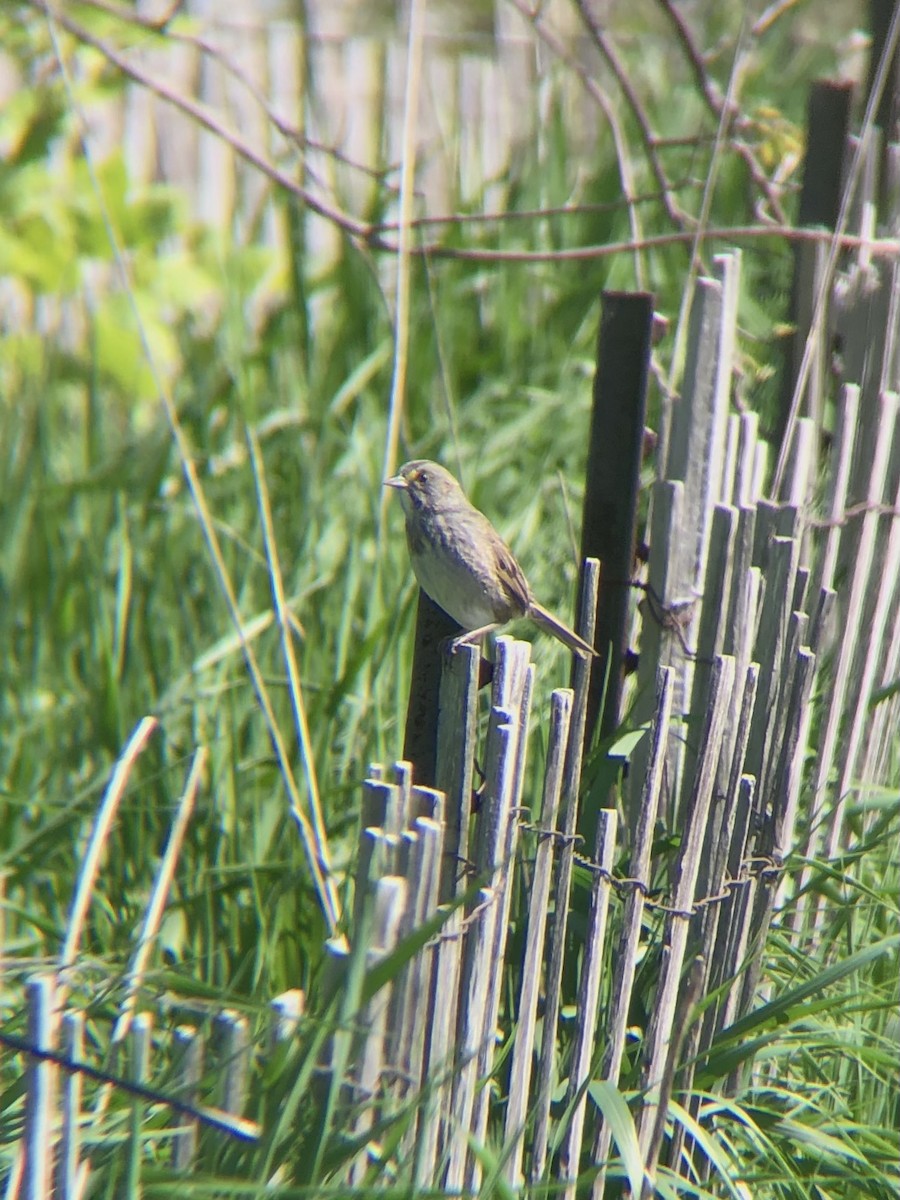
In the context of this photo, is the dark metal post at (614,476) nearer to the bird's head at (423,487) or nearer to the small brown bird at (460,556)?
the small brown bird at (460,556)

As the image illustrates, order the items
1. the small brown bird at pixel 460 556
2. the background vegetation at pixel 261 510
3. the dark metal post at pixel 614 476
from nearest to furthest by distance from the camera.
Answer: the dark metal post at pixel 614 476, the background vegetation at pixel 261 510, the small brown bird at pixel 460 556

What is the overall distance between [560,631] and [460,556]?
0.24m

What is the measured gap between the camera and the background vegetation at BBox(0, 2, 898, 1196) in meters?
2.08

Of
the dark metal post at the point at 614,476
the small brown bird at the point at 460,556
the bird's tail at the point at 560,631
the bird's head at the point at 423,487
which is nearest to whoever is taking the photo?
the bird's tail at the point at 560,631

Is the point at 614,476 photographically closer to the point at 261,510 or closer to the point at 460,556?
the point at 460,556

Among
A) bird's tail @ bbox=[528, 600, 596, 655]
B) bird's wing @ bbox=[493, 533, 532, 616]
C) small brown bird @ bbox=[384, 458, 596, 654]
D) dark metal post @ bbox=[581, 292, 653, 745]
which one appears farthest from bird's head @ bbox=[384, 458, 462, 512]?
dark metal post @ bbox=[581, 292, 653, 745]

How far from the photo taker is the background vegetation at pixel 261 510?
208cm

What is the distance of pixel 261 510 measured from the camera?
2.21m

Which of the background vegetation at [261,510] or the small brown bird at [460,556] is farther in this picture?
the small brown bird at [460,556]

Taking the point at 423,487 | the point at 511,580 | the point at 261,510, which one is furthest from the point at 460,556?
the point at 261,510

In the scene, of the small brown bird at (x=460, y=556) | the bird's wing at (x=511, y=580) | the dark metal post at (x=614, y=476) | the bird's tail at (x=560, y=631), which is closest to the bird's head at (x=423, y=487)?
the small brown bird at (x=460, y=556)

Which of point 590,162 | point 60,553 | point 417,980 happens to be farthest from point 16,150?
point 417,980

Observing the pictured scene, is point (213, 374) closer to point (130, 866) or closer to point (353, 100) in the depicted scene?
point (130, 866)

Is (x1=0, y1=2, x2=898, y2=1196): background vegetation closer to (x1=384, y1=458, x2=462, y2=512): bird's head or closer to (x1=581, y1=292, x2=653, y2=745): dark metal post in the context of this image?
(x1=384, y1=458, x2=462, y2=512): bird's head
